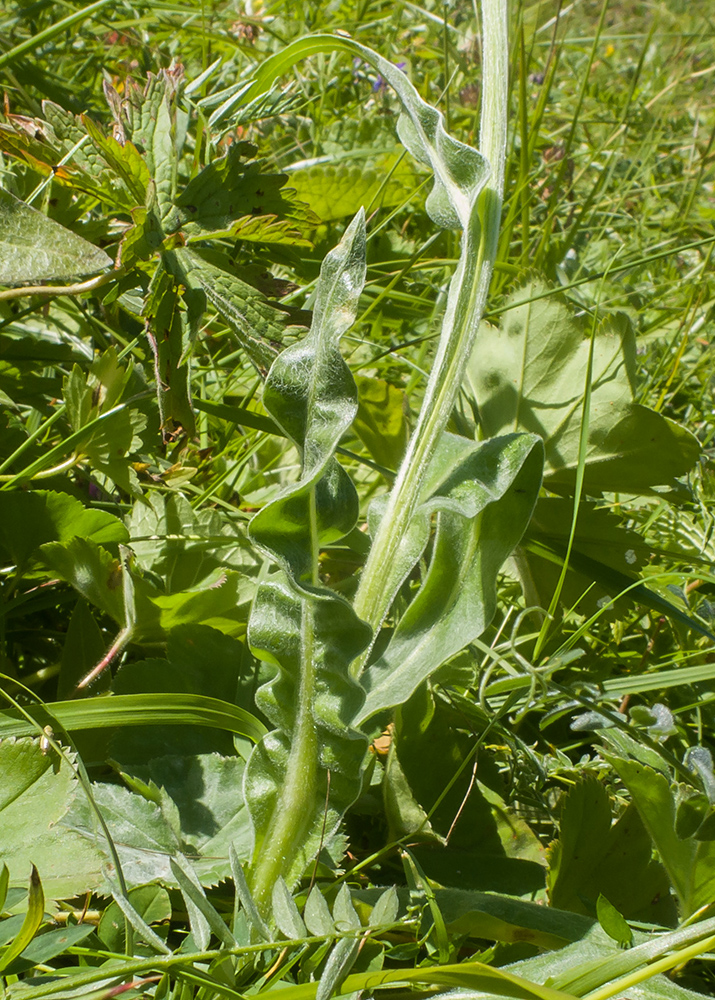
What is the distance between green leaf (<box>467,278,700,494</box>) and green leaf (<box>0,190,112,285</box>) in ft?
2.37

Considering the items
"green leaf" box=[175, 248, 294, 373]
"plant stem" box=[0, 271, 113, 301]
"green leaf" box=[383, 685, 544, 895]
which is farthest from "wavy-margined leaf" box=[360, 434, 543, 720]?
"plant stem" box=[0, 271, 113, 301]

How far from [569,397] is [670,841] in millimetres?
772

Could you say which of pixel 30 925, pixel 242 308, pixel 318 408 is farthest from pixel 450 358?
pixel 30 925

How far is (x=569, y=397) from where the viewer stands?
149 cm

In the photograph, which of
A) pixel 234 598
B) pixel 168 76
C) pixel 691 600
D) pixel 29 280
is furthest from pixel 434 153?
pixel 691 600

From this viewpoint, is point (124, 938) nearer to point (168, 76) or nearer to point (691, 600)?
point (691, 600)

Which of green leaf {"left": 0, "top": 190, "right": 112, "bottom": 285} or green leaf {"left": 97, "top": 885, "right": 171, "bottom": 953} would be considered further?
green leaf {"left": 0, "top": 190, "right": 112, "bottom": 285}

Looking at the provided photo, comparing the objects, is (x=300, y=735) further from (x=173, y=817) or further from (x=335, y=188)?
(x=335, y=188)

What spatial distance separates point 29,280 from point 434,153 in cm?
61

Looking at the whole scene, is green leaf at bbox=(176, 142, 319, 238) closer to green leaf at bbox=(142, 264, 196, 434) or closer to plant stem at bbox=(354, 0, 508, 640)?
green leaf at bbox=(142, 264, 196, 434)

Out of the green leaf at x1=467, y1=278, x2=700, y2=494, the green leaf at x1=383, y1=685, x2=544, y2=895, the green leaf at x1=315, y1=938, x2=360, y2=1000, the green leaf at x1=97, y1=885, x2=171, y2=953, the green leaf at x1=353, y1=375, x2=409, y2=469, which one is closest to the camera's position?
the green leaf at x1=315, y1=938, x2=360, y2=1000

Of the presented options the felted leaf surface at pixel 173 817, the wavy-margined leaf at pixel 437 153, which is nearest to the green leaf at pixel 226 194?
the wavy-margined leaf at pixel 437 153

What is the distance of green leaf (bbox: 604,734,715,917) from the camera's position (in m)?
0.97

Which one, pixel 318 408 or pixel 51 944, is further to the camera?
pixel 318 408
